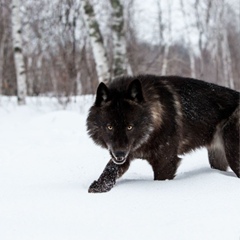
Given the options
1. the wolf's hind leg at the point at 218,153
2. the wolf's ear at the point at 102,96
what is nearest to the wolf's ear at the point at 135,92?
the wolf's ear at the point at 102,96

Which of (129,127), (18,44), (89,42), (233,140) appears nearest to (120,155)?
(129,127)

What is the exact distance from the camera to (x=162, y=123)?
13.6ft

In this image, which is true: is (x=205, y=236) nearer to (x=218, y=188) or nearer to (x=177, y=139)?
(x=218, y=188)

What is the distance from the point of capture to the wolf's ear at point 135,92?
157 inches

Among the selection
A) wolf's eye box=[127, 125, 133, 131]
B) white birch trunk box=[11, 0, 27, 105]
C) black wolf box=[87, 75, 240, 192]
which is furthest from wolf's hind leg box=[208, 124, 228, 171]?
white birch trunk box=[11, 0, 27, 105]

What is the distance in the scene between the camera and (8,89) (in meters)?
24.1

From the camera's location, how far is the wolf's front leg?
383cm

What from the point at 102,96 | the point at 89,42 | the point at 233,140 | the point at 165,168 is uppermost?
the point at 102,96

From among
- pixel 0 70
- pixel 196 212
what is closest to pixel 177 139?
pixel 196 212

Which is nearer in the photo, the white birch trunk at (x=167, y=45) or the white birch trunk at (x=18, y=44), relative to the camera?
the white birch trunk at (x=18, y=44)

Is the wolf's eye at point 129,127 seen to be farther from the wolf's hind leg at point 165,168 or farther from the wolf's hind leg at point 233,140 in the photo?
the wolf's hind leg at point 233,140

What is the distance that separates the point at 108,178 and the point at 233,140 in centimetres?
146

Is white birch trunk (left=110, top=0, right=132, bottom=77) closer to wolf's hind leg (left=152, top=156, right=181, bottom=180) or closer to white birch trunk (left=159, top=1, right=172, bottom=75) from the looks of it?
wolf's hind leg (left=152, top=156, right=181, bottom=180)

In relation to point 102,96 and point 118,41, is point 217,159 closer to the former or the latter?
point 102,96
